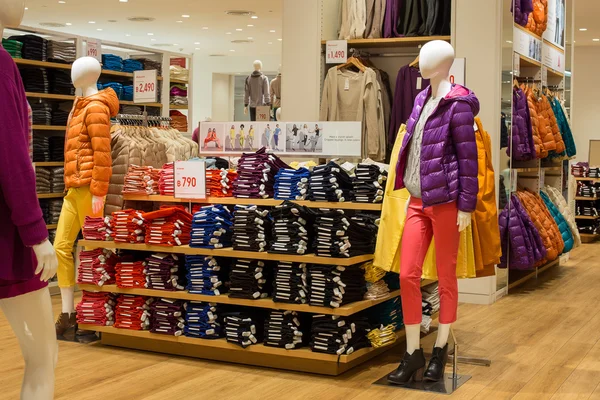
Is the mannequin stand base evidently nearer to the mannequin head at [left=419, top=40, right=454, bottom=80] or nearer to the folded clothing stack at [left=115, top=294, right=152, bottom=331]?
the folded clothing stack at [left=115, top=294, right=152, bottom=331]

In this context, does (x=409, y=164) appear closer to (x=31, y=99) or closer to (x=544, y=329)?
(x=544, y=329)

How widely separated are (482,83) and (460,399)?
331cm

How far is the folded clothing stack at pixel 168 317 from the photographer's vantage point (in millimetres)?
4797

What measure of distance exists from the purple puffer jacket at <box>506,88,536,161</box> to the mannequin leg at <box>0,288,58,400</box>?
17.5ft

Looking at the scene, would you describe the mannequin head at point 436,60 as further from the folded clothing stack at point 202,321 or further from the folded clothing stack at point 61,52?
the folded clothing stack at point 61,52

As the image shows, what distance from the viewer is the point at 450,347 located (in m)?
5.21

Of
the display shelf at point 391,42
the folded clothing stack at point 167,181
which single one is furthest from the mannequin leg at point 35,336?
the display shelf at point 391,42

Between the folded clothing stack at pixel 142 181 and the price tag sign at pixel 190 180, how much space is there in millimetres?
249

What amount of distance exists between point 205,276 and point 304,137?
46.4 inches

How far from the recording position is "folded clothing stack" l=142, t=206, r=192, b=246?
4.84 metres

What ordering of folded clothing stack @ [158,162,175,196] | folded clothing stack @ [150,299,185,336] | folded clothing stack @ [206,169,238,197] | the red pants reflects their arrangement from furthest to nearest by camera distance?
folded clothing stack @ [158,162,175,196] < folded clothing stack @ [206,169,238,197] < folded clothing stack @ [150,299,185,336] < the red pants

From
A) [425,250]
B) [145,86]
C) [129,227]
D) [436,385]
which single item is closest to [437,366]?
[436,385]

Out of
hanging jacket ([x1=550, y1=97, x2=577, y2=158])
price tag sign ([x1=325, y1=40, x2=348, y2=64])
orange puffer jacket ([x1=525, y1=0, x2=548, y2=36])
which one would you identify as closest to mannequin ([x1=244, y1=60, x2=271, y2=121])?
hanging jacket ([x1=550, y1=97, x2=577, y2=158])

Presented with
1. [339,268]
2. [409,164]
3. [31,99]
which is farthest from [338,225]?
[31,99]
